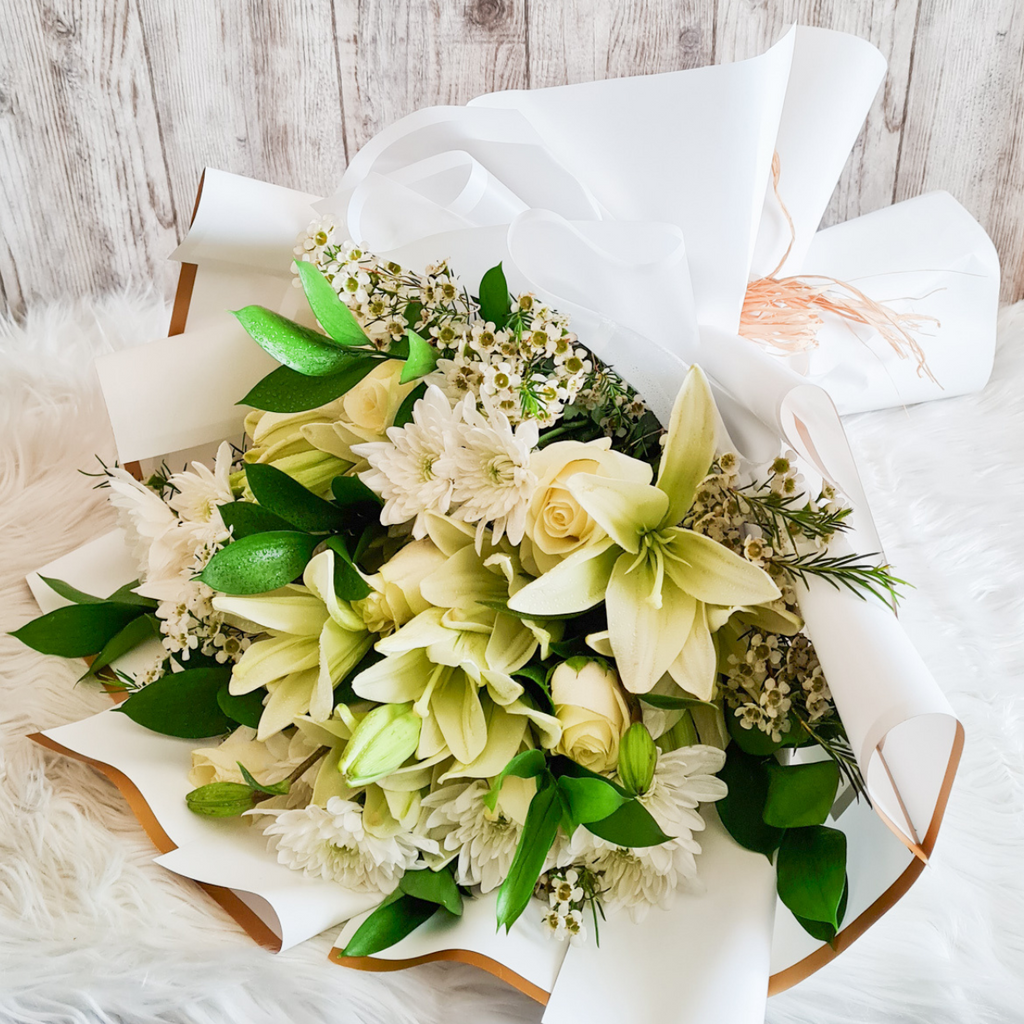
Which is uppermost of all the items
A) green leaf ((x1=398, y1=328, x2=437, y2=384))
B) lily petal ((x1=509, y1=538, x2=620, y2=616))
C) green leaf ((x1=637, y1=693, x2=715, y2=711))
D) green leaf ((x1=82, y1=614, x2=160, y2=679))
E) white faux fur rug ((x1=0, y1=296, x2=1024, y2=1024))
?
green leaf ((x1=398, y1=328, x2=437, y2=384))

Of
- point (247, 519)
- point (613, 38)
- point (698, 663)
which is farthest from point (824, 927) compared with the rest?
point (613, 38)

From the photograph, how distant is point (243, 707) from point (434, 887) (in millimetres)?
140

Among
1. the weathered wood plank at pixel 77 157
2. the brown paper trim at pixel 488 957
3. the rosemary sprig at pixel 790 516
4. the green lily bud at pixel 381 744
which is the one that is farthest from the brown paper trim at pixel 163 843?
the weathered wood plank at pixel 77 157

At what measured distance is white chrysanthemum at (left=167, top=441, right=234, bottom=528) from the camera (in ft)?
1.68

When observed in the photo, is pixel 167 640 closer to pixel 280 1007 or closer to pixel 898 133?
pixel 280 1007

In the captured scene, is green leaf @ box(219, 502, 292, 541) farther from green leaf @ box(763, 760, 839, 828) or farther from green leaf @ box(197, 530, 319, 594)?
green leaf @ box(763, 760, 839, 828)

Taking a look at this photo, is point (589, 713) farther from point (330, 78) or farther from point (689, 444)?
point (330, 78)

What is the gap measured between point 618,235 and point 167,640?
34 centimetres

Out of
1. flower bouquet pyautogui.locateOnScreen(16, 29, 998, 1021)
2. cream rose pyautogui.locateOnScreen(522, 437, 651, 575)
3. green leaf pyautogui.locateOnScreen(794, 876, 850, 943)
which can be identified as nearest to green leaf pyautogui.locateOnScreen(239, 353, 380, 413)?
flower bouquet pyautogui.locateOnScreen(16, 29, 998, 1021)

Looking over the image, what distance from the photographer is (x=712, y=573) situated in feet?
1.35

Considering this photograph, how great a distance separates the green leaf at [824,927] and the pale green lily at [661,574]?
0.37ft

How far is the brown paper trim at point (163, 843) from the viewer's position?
45 cm

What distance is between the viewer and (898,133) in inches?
36.5

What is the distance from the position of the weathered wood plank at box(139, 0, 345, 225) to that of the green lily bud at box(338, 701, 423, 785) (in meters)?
0.68
